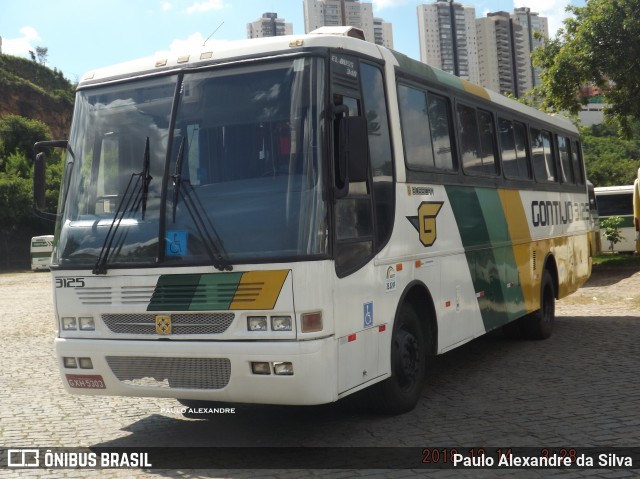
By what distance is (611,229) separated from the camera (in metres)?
31.1

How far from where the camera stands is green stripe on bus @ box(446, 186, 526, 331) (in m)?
9.29

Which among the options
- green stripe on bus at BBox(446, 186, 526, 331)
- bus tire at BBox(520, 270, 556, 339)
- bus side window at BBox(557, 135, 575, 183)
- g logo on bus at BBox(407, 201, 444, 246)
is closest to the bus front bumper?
g logo on bus at BBox(407, 201, 444, 246)

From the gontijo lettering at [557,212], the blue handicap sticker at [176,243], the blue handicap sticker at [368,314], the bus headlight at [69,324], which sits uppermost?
the gontijo lettering at [557,212]

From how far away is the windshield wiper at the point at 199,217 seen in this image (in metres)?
6.30

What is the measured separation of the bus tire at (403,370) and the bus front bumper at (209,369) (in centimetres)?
120

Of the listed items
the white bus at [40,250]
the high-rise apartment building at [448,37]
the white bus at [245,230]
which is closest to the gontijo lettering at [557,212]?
the white bus at [245,230]

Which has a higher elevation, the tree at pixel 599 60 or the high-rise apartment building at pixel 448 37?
the high-rise apartment building at pixel 448 37

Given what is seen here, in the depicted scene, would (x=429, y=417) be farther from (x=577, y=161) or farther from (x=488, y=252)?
(x=577, y=161)

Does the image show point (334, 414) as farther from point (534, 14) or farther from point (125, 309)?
point (534, 14)

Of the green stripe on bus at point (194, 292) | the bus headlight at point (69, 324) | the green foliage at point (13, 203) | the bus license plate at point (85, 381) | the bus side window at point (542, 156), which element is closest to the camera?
the green stripe on bus at point (194, 292)

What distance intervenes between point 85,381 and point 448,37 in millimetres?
83463

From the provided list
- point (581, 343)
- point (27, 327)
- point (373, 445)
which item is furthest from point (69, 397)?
point (27, 327)

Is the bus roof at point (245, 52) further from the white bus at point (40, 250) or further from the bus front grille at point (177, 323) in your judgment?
the white bus at point (40, 250)

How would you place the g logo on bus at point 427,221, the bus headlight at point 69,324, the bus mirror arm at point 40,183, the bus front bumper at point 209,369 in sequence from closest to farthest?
the bus front bumper at point 209,369
the bus headlight at point 69,324
the bus mirror arm at point 40,183
the g logo on bus at point 427,221
